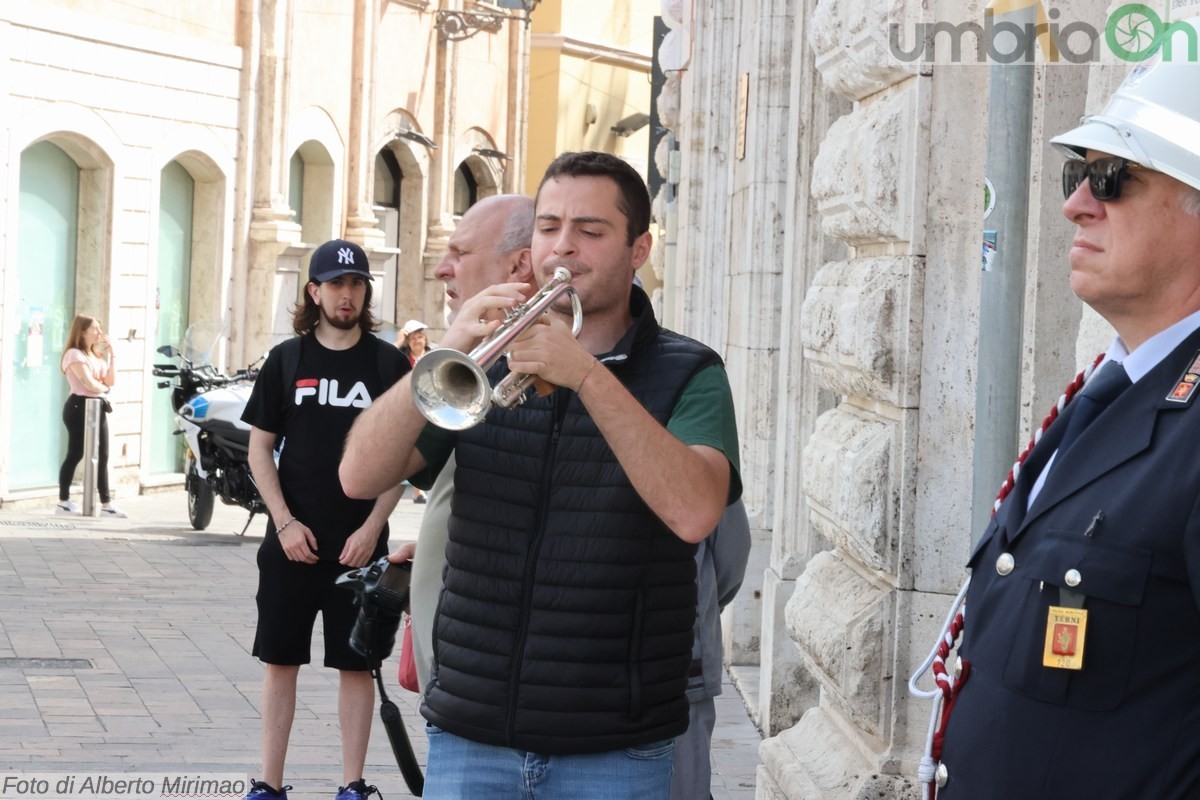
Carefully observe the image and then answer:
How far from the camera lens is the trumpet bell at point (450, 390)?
124 inches

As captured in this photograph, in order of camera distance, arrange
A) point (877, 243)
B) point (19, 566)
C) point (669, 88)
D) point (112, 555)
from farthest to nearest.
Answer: point (669, 88), point (112, 555), point (19, 566), point (877, 243)

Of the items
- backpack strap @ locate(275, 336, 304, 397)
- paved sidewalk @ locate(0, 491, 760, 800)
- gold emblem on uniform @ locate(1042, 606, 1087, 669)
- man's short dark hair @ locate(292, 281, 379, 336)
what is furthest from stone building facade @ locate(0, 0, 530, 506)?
gold emblem on uniform @ locate(1042, 606, 1087, 669)

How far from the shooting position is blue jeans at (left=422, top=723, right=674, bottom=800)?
323 cm

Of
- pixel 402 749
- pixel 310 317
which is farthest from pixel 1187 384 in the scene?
pixel 310 317

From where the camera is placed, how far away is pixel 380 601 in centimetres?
498

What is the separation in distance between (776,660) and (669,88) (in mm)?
10771

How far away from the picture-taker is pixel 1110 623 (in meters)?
2.22

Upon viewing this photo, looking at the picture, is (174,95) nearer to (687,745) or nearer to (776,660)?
(776,660)

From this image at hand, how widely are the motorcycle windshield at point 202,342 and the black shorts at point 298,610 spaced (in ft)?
34.0

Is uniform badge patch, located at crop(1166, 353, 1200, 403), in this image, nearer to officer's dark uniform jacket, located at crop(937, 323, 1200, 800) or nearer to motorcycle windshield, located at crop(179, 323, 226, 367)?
officer's dark uniform jacket, located at crop(937, 323, 1200, 800)

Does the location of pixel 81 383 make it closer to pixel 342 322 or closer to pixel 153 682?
pixel 153 682

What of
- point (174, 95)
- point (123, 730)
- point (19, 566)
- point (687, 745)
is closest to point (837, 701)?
point (687, 745)

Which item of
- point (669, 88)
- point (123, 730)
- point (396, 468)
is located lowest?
point (123, 730)

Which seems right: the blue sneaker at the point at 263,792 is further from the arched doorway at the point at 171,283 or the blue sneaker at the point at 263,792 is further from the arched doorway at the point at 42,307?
the arched doorway at the point at 171,283
